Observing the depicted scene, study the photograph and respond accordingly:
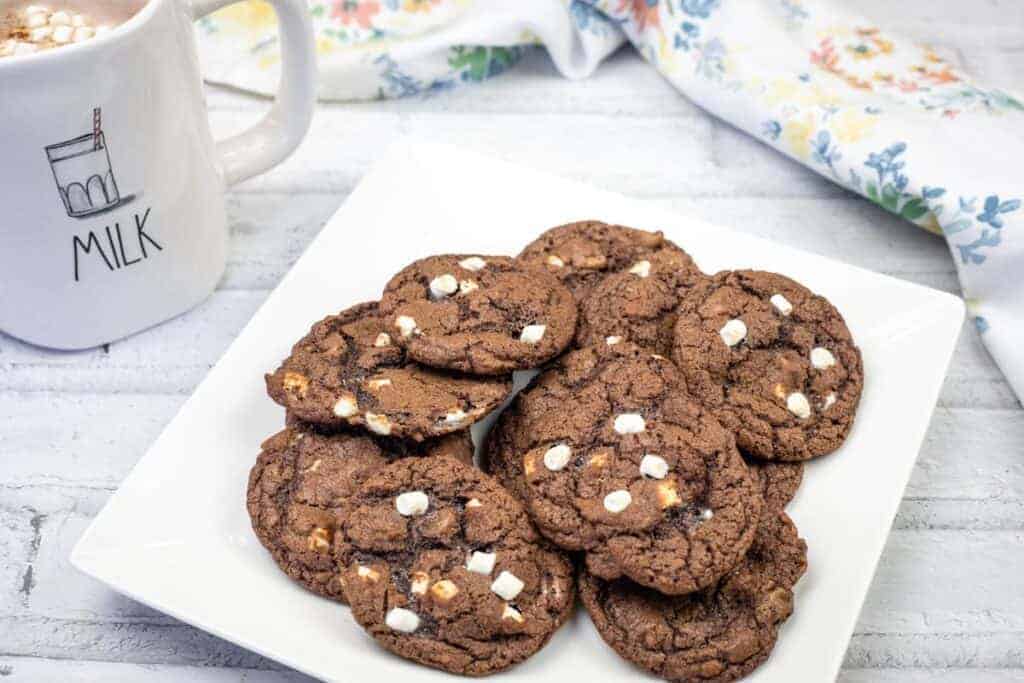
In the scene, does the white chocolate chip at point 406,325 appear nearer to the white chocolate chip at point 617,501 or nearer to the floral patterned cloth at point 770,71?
the white chocolate chip at point 617,501

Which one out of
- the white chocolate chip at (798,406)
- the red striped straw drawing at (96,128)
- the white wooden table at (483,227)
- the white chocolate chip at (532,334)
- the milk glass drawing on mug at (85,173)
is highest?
the red striped straw drawing at (96,128)

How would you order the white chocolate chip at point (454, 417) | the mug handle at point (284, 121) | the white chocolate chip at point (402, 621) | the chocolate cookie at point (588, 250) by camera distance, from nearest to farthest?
the white chocolate chip at point (402, 621) → the white chocolate chip at point (454, 417) → the chocolate cookie at point (588, 250) → the mug handle at point (284, 121)

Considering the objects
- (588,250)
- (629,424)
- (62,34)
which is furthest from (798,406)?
(62,34)

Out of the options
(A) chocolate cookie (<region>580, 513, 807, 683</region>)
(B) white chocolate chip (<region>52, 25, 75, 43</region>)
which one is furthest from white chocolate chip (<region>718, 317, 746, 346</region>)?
(B) white chocolate chip (<region>52, 25, 75, 43</region>)

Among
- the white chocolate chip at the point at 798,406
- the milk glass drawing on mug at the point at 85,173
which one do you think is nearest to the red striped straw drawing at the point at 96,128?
the milk glass drawing on mug at the point at 85,173

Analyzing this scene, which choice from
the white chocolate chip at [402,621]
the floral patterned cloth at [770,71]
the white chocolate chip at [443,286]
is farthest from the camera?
the floral patterned cloth at [770,71]

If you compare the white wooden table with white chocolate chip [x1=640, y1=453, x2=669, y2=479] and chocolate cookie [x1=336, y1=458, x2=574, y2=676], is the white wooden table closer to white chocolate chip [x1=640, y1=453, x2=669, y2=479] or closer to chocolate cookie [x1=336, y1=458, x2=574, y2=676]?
chocolate cookie [x1=336, y1=458, x2=574, y2=676]

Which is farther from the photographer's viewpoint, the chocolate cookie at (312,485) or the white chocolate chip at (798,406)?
the white chocolate chip at (798,406)
